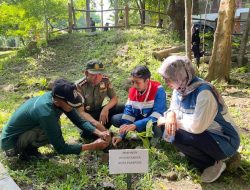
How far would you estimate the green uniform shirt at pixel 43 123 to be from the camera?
3037 millimetres

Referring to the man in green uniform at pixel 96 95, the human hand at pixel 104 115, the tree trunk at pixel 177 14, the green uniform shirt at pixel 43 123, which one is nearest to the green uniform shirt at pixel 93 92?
the man in green uniform at pixel 96 95

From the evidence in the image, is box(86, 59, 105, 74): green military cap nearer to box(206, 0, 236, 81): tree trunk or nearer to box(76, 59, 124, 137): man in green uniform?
box(76, 59, 124, 137): man in green uniform

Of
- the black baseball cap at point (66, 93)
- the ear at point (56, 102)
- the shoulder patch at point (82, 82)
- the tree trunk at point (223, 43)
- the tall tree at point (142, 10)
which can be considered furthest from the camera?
the tall tree at point (142, 10)

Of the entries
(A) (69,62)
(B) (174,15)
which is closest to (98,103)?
(A) (69,62)

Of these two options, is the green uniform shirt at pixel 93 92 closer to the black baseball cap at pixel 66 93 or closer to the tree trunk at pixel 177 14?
the black baseball cap at pixel 66 93

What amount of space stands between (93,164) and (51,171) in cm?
47

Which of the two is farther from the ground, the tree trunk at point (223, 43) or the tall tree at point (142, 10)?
the tall tree at point (142, 10)

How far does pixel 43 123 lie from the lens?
3047 mm

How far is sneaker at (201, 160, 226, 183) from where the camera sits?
3.08 meters

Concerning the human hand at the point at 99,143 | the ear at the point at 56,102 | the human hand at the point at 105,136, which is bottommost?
the human hand at the point at 99,143

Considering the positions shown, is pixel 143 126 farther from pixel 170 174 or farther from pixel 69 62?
pixel 69 62

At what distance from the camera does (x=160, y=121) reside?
334cm

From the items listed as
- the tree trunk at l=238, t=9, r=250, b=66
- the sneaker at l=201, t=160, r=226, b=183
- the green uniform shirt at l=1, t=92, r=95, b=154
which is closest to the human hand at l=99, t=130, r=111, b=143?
the green uniform shirt at l=1, t=92, r=95, b=154

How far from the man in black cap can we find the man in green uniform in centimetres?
61
